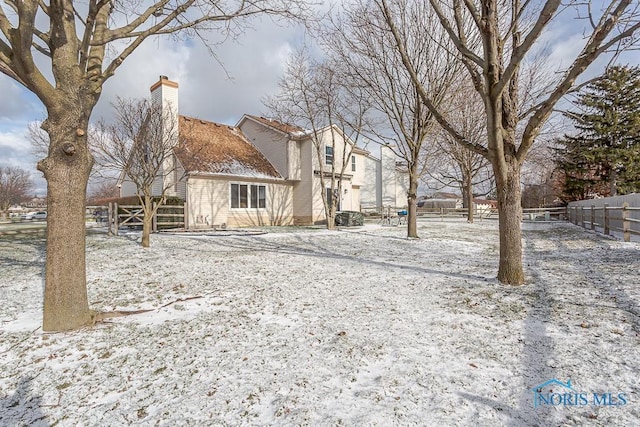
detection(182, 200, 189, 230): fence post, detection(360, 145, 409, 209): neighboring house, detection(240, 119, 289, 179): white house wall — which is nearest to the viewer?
detection(182, 200, 189, 230): fence post

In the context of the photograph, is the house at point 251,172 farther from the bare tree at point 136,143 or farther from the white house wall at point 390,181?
the white house wall at point 390,181

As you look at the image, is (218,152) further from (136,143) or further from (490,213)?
(490,213)

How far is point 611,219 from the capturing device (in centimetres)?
1084

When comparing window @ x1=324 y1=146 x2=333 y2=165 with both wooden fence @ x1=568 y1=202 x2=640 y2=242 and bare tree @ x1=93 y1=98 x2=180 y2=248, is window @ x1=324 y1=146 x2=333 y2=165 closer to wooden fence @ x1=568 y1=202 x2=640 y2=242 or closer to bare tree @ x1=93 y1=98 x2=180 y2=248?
bare tree @ x1=93 y1=98 x2=180 y2=248

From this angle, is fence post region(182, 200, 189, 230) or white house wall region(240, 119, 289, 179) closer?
fence post region(182, 200, 189, 230)

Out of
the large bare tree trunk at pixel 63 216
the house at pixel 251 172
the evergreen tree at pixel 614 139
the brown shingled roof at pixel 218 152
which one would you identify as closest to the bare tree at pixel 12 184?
the house at pixel 251 172

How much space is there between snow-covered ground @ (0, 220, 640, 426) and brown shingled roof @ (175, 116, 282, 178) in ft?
36.8

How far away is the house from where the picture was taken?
52.9 ft

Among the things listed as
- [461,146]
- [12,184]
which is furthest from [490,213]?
[12,184]

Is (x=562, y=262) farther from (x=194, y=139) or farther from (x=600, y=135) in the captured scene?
(x=600, y=135)

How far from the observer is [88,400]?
2.30m

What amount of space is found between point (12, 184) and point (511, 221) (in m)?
64.9

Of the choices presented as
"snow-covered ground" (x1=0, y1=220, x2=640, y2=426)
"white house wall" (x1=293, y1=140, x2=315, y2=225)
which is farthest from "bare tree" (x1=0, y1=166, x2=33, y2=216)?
"snow-covered ground" (x1=0, y1=220, x2=640, y2=426)

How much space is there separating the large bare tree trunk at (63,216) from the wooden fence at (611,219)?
40.9ft
